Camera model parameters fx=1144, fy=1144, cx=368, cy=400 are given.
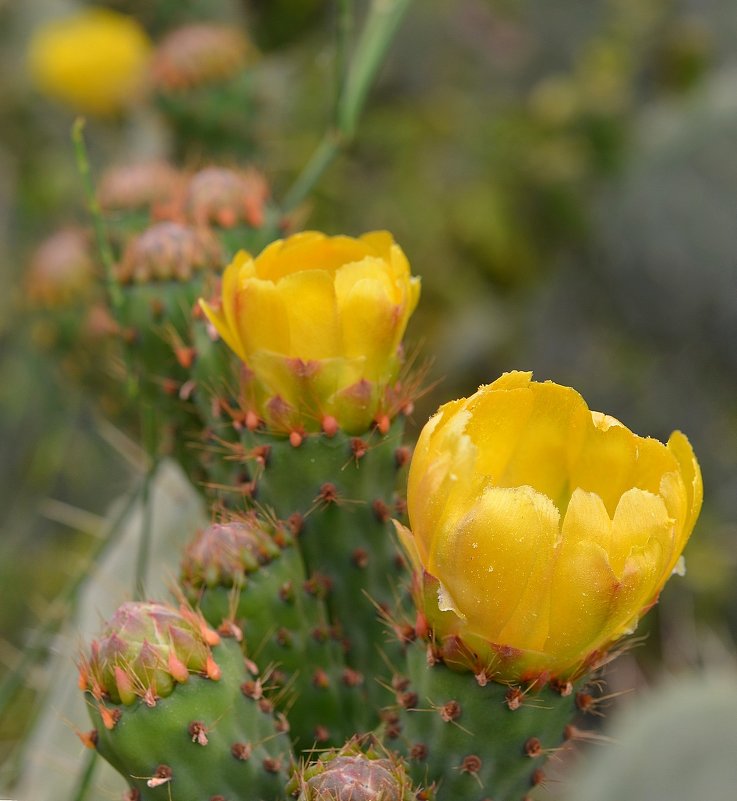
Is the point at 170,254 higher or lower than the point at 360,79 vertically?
lower

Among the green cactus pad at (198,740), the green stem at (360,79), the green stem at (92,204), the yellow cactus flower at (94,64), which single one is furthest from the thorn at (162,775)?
the yellow cactus flower at (94,64)

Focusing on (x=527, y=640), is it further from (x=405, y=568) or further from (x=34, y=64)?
(x=34, y=64)

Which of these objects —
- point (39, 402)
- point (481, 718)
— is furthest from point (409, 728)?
point (39, 402)

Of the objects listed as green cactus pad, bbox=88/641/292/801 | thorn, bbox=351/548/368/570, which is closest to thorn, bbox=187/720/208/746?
green cactus pad, bbox=88/641/292/801

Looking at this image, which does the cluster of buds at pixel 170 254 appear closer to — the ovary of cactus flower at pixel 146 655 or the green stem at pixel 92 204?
the green stem at pixel 92 204

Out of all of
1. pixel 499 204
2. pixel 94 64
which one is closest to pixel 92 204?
pixel 94 64

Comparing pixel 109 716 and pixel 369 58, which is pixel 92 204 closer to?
pixel 369 58
